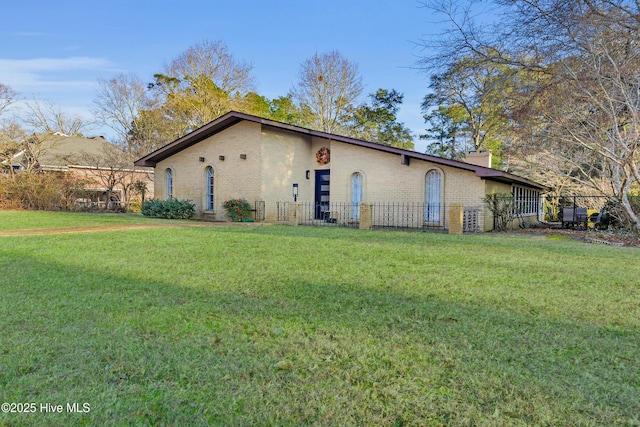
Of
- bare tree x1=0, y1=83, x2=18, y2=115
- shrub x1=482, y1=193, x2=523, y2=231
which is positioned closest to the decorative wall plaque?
shrub x1=482, y1=193, x2=523, y2=231

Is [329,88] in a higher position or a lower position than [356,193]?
higher

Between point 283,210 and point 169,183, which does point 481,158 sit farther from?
point 169,183

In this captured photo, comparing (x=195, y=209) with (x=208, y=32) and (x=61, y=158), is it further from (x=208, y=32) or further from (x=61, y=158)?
(x=208, y=32)

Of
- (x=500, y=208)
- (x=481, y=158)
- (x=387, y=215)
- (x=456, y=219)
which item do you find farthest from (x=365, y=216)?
(x=481, y=158)

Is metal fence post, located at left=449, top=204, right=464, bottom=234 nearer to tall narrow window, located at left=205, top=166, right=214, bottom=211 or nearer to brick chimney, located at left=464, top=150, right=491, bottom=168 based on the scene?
brick chimney, located at left=464, top=150, right=491, bottom=168

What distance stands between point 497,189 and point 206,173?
44.6 ft

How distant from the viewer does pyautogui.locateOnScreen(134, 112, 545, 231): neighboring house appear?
15.1 m

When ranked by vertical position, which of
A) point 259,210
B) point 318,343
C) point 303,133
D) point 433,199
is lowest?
point 318,343

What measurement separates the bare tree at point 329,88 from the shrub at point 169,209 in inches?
686

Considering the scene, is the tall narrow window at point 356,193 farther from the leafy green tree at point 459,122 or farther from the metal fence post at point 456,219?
the leafy green tree at point 459,122

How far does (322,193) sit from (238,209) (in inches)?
164

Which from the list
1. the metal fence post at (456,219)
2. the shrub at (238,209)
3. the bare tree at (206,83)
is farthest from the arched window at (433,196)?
the bare tree at (206,83)

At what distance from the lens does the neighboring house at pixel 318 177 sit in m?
15.1

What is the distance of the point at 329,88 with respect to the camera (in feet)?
110
